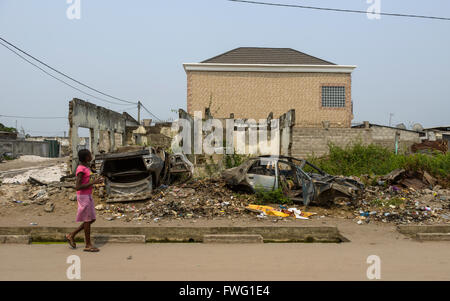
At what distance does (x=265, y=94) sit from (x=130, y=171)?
17.4m

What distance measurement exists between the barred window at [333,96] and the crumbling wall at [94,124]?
15.6 metres

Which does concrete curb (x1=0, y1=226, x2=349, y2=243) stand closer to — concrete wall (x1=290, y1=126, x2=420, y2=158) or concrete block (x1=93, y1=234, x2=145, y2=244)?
concrete block (x1=93, y1=234, x2=145, y2=244)

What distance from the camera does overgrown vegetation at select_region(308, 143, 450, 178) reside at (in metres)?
11.4

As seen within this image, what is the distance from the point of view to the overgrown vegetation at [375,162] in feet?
37.5

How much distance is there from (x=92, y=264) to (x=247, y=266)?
2166 mm

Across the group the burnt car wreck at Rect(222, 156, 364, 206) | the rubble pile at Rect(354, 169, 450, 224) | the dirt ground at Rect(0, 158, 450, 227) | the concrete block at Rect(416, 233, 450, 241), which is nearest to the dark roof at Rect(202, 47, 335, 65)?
the rubble pile at Rect(354, 169, 450, 224)

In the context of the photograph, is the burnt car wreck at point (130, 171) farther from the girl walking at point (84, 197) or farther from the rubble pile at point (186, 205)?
the girl walking at point (84, 197)

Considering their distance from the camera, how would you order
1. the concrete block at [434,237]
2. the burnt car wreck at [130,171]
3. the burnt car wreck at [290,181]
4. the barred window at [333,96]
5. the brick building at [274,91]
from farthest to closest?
the barred window at [333,96] < the brick building at [274,91] < the burnt car wreck at [130,171] < the burnt car wreck at [290,181] < the concrete block at [434,237]

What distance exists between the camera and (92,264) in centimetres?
446

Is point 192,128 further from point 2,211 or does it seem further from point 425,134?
point 425,134

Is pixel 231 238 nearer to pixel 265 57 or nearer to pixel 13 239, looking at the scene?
pixel 13 239

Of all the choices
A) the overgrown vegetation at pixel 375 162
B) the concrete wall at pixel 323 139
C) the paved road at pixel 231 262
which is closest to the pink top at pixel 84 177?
the paved road at pixel 231 262

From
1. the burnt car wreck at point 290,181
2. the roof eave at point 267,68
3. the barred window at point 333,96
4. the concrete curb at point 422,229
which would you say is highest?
the roof eave at point 267,68

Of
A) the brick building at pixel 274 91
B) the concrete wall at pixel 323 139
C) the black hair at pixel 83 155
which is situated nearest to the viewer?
the black hair at pixel 83 155
